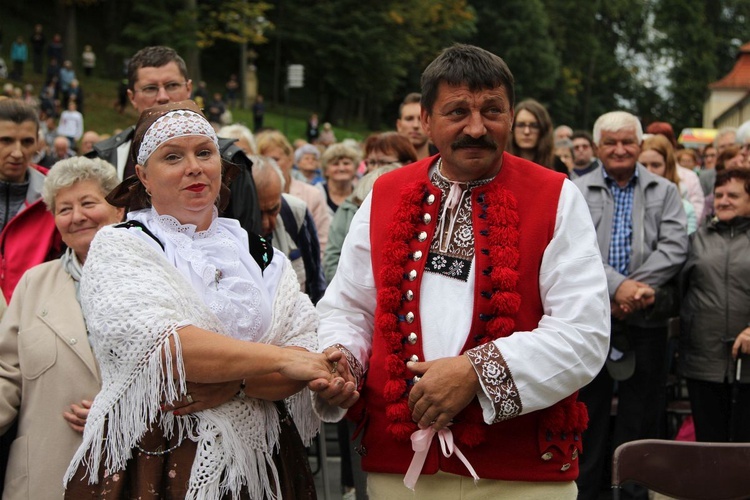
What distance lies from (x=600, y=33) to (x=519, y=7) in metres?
12.5

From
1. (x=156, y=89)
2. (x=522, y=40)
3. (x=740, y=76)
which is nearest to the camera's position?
(x=156, y=89)

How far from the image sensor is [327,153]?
8328 mm

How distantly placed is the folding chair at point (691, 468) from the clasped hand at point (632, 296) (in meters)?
1.63

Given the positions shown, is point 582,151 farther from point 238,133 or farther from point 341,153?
point 238,133

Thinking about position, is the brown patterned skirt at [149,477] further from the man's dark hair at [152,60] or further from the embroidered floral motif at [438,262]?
the man's dark hair at [152,60]

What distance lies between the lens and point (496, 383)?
282 cm

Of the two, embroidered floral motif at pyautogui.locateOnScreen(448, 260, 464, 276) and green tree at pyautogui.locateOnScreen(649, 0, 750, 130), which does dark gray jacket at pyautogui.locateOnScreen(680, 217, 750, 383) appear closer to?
embroidered floral motif at pyautogui.locateOnScreen(448, 260, 464, 276)

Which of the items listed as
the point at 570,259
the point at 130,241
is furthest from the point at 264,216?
the point at 570,259

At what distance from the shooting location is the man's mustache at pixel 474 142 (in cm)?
300

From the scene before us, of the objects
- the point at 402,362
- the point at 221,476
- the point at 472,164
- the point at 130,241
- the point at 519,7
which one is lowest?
the point at 221,476

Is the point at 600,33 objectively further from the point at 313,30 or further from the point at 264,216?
the point at 264,216

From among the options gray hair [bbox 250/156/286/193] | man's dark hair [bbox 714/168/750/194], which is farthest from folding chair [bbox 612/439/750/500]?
gray hair [bbox 250/156/286/193]

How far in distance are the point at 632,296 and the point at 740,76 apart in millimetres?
60534

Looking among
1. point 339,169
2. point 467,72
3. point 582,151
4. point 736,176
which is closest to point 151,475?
point 467,72
